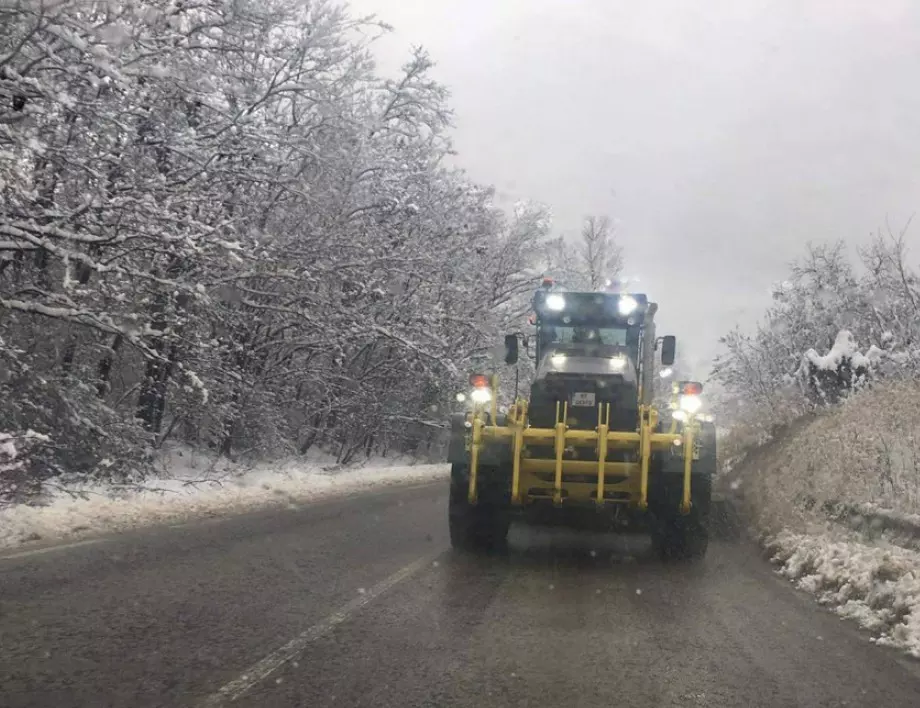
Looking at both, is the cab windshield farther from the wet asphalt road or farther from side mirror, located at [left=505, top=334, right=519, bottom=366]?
the wet asphalt road

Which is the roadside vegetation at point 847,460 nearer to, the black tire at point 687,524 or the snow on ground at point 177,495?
the black tire at point 687,524

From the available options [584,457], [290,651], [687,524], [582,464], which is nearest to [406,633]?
[290,651]

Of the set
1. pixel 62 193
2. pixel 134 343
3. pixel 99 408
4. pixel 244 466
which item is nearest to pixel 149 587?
pixel 134 343

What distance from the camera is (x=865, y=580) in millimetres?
7281

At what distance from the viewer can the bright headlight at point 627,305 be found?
443 inches

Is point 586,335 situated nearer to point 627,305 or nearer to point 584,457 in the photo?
point 627,305

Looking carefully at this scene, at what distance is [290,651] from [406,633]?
0.90m

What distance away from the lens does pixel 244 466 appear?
65.6 feet

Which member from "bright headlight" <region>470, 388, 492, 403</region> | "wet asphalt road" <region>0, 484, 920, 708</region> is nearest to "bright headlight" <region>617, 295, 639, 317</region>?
"bright headlight" <region>470, 388, 492, 403</region>

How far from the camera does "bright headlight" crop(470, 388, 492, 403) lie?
971cm

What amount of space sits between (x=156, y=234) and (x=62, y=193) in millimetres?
3178

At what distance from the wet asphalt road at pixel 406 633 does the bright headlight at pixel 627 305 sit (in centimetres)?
361

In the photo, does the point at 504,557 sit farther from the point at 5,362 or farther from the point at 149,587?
the point at 5,362

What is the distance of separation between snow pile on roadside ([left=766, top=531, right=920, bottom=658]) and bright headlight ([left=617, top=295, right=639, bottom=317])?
3.62m
